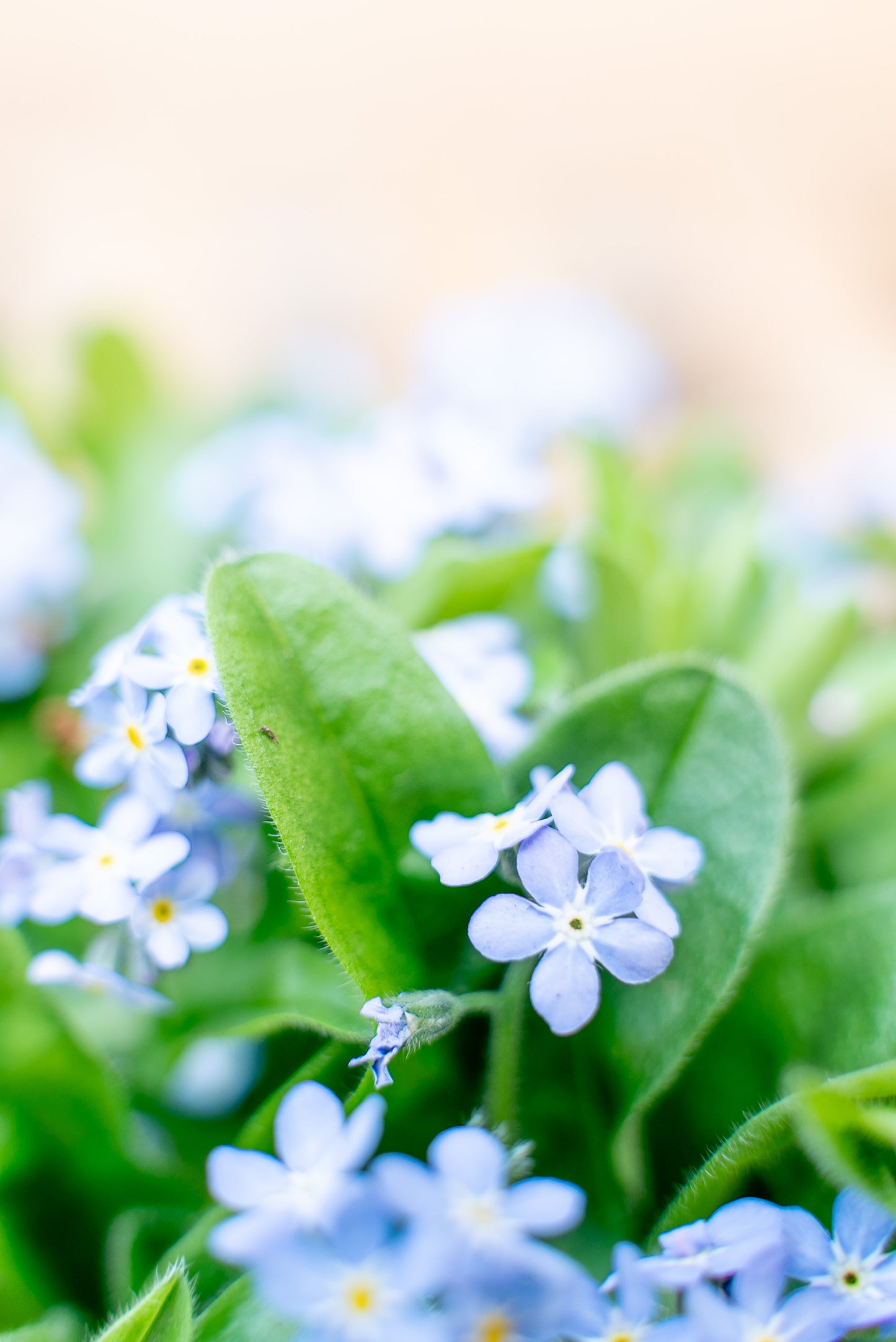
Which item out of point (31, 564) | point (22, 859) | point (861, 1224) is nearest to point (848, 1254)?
point (861, 1224)

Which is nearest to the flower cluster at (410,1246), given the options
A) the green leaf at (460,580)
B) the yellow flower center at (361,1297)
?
the yellow flower center at (361,1297)

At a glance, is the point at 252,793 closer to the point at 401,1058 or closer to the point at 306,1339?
the point at 401,1058

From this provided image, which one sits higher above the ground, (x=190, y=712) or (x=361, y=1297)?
(x=190, y=712)

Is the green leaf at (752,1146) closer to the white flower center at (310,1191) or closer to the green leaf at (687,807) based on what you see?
the green leaf at (687,807)

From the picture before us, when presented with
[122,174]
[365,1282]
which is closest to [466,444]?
[365,1282]

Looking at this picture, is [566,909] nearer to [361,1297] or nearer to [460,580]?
[361,1297]

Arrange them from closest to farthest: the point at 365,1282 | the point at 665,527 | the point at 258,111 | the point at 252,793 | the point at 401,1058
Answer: the point at 365,1282 → the point at 401,1058 → the point at 252,793 → the point at 665,527 → the point at 258,111
